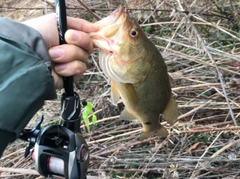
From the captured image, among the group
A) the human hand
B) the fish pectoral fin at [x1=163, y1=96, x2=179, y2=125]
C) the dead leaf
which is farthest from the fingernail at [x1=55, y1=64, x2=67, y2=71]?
the dead leaf

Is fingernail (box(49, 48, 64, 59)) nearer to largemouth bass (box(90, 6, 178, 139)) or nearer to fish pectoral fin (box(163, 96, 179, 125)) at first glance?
largemouth bass (box(90, 6, 178, 139))

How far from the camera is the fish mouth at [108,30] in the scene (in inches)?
65.9

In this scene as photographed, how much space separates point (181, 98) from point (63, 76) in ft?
6.28

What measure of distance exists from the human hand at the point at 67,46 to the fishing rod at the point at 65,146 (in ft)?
0.14

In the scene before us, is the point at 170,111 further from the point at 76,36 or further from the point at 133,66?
the point at 76,36

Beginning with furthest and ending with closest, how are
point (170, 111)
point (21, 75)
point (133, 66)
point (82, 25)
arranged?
1. point (170, 111)
2. point (133, 66)
3. point (82, 25)
4. point (21, 75)

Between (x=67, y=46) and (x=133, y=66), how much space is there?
32cm

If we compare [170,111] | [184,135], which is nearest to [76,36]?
[170,111]

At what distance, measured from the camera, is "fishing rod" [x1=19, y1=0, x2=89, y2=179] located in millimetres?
1699

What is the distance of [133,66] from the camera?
5.93 ft

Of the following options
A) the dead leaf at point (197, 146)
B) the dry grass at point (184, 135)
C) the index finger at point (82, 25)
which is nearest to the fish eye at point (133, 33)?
the index finger at point (82, 25)

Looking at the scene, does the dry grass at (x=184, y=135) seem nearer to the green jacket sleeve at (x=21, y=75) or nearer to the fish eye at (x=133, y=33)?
the fish eye at (x=133, y=33)

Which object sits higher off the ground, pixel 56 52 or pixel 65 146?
pixel 56 52

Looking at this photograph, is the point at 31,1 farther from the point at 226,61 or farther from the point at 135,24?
the point at 135,24
